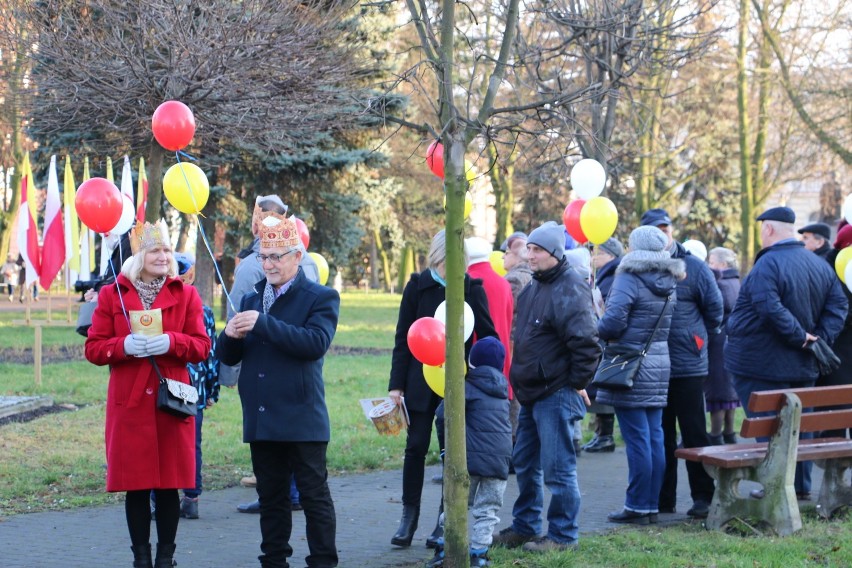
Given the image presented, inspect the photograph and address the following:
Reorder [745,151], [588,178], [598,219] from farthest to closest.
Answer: [745,151] → [588,178] → [598,219]

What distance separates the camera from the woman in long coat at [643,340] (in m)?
7.15

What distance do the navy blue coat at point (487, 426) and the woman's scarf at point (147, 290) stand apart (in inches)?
69.9

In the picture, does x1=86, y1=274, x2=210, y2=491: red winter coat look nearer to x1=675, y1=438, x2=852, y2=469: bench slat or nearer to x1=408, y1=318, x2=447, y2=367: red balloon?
x1=408, y1=318, x2=447, y2=367: red balloon

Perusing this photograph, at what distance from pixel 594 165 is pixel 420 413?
4.32 meters

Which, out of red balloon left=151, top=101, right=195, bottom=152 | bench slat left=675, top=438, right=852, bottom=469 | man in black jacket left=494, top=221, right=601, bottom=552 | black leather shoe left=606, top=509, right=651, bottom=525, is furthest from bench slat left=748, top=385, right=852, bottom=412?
red balloon left=151, top=101, right=195, bottom=152

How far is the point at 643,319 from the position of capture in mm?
7188

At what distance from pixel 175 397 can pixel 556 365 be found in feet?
7.24

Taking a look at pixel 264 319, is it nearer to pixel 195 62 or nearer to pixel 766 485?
pixel 766 485

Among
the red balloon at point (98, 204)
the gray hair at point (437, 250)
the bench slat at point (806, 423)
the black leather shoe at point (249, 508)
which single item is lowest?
the black leather shoe at point (249, 508)

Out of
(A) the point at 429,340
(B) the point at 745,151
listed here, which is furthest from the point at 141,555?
(B) the point at 745,151

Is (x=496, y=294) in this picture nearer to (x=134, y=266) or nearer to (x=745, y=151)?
(x=134, y=266)

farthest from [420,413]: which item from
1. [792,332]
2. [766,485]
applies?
[792,332]

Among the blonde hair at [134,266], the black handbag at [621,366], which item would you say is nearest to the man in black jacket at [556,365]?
the black handbag at [621,366]

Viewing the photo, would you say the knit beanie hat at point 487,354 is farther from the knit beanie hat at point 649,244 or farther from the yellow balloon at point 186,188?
the yellow balloon at point 186,188
